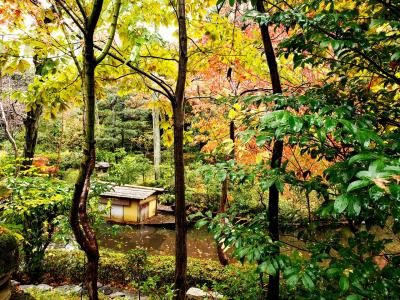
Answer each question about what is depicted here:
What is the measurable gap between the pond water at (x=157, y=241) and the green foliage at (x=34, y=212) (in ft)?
11.2

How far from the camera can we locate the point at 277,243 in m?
1.95

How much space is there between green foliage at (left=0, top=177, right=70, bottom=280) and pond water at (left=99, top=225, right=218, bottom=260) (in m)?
3.41

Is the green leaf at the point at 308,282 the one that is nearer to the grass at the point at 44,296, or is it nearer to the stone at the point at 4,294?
the stone at the point at 4,294

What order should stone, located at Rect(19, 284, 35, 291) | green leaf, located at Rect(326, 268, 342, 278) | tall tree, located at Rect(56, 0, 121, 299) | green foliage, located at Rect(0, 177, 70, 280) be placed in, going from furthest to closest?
stone, located at Rect(19, 284, 35, 291)
green foliage, located at Rect(0, 177, 70, 280)
tall tree, located at Rect(56, 0, 121, 299)
green leaf, located at Rect(326, 268, 342, 278)

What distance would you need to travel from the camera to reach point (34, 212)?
16.8 ft

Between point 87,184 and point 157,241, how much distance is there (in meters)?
7.82

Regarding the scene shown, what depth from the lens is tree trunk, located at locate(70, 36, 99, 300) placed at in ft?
8.05

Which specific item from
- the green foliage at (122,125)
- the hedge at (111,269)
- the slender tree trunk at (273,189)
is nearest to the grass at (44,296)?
the hedge at (111,269)

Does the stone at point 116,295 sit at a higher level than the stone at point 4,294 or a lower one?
lower

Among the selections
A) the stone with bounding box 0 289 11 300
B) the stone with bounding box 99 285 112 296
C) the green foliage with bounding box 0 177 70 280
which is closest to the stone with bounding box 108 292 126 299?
the stone with bounding box 99 285 112 296

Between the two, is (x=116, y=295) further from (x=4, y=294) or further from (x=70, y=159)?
(x=70, y=159)

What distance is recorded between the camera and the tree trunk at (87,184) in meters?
2.46

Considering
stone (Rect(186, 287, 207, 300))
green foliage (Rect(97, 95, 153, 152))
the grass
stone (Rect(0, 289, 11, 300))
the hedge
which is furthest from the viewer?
green foliage (Rect(97, 95, 153, 152))

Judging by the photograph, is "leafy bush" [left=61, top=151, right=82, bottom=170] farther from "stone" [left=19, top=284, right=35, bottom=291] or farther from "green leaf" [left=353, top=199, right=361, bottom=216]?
"green leaf" [left=353, top=199, right=361, bottom=216]
